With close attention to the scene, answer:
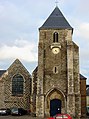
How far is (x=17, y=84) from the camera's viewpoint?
43312mm

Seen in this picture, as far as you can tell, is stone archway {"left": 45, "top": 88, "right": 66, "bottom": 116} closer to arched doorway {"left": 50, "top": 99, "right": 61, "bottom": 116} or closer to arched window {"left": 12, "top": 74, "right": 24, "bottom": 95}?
arched doorway {"left": 50, "top": 99, "right": 61, "bottom": 116}

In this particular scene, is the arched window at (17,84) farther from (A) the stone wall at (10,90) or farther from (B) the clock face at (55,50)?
(B) the clock face at (55,50)

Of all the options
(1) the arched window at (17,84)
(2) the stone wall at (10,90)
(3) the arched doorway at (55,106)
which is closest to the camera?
(3) the arched doorway at (55,106)

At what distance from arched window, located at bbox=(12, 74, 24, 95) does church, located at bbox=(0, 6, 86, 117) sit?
214 centimetres

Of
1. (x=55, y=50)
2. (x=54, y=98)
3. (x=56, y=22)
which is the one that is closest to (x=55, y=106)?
(x=54, y=98)

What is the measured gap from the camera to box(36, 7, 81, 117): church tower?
37.4 metres

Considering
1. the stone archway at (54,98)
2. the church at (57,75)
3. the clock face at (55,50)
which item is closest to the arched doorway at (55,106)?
the church at (57,75)

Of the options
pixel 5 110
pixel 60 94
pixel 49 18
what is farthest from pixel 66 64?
pixel 5 110

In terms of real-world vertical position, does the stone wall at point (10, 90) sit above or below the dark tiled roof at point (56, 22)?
below

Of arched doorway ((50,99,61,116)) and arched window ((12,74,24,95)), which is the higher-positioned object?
arched window ((12,74,24,95))

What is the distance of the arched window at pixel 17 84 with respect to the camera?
4319 cm

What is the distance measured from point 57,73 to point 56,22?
7342 mm

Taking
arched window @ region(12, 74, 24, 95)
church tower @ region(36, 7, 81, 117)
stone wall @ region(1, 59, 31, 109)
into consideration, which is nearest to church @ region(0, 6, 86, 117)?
church tower @ region(36, 7, 81, 117)

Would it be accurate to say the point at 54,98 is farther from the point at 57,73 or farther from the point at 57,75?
the point at 57,73
